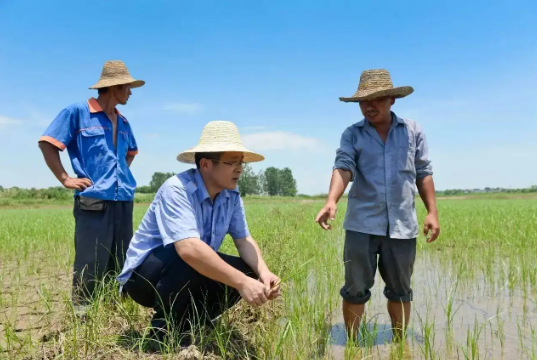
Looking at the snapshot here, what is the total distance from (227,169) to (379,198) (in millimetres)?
958

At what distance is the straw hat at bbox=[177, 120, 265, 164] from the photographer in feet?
6.33

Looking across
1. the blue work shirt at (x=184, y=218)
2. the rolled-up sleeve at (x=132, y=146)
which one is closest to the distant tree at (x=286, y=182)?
the rolled-up sleeve at (x=132, y=146)

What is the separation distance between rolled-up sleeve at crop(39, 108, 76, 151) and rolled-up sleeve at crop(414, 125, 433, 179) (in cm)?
221

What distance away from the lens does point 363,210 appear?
240cm

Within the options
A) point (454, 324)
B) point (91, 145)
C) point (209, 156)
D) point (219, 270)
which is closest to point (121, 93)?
point (91, 145)

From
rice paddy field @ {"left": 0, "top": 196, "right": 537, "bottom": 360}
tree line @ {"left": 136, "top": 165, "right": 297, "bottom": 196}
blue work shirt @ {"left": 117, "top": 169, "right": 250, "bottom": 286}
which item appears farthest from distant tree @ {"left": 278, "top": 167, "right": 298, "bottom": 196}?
blue work shirt @ {"left": 117, "top": 169, "right": 250, "bottom": 286}

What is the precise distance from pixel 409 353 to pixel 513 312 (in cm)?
112

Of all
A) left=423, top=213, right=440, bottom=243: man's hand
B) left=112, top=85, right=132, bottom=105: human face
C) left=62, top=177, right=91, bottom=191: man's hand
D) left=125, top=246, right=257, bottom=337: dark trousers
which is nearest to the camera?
left=125, top=246, right=257, bottom=337: dark trousers

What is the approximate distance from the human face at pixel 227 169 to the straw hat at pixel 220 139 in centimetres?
6

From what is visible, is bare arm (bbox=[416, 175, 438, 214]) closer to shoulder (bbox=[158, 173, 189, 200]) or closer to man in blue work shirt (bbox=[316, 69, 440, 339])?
man in blue work shirt (bbox=[316, 69, 440, 339])

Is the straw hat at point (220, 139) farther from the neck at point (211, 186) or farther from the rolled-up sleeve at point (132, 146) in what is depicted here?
the rolled-up sleeve at point (132, 146)

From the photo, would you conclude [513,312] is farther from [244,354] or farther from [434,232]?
[244,354]

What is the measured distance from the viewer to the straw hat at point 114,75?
8.71 feet

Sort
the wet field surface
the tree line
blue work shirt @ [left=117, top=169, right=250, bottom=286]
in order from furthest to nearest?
the tree line < the wet field surface < blue work shirt @ [left=117, top=169, right=250, bottom=286]
